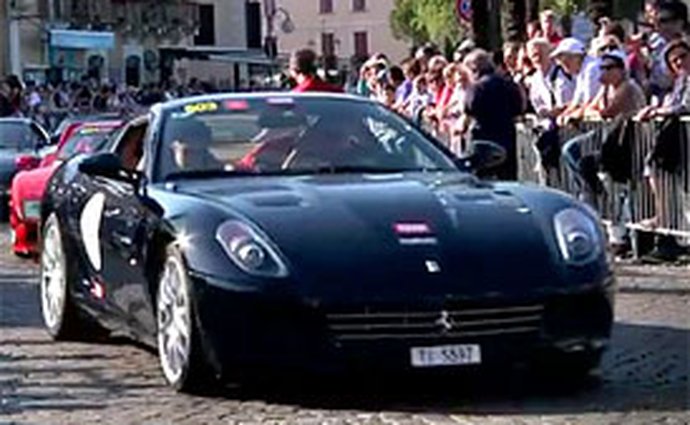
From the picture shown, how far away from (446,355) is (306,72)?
22.8ft

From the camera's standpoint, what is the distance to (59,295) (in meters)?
11.4

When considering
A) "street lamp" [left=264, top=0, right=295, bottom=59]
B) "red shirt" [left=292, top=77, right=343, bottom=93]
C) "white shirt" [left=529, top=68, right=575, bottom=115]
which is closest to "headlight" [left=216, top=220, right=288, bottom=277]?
"red shirt" [left=292, top=77, right=343, bottom=93]

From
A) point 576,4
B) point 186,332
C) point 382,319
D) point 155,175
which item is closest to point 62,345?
point 155,175

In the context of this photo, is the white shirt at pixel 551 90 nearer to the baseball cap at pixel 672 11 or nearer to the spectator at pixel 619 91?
the baseball cap at pixel 672 11

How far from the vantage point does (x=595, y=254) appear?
8.87m

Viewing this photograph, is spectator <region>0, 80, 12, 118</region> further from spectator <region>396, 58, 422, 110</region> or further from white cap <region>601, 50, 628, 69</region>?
white cap <region>601, 50, 628, 69</region>

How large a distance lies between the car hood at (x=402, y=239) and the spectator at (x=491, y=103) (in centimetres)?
628

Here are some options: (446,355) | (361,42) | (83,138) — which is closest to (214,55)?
(361,42)

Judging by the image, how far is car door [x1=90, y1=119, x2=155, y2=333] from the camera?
9.54 meters

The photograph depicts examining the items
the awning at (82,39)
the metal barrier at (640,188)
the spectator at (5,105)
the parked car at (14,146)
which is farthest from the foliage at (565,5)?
the metal barrier at (640,188)

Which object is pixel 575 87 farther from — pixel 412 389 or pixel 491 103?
pixel 412 389

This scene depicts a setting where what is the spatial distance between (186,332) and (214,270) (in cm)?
39

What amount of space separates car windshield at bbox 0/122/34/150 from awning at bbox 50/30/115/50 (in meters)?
40.4

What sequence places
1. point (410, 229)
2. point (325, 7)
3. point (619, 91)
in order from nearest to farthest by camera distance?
point (410, 229) < point (619, 91) < point (325, 7)
